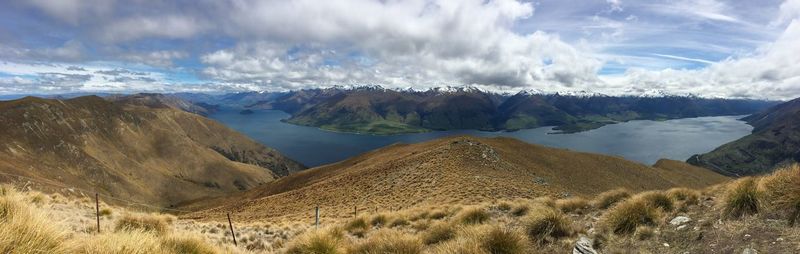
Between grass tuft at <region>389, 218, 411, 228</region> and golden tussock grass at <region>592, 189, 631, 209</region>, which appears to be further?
grass tuft at <region>389, 218, 411, 228</region>

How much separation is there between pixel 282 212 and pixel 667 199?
28225 mm

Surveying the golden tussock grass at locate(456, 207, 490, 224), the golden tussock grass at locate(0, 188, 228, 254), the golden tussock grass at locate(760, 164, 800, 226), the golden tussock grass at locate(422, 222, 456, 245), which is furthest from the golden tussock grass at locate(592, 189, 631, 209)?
the golden tussock grass at locate(0, 188, 228, 254)

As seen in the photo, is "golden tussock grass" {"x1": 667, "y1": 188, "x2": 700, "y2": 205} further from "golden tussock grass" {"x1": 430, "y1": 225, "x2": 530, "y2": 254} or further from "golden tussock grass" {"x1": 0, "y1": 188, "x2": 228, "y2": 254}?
"golden tussock grass" {"x1": 0, "y1": 188, "x2": 228, "y2": 254}

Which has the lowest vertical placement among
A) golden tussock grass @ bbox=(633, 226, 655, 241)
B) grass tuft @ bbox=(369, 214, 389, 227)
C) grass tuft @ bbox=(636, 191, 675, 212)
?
grass tuft @ bbox=(369, 214, 389, 227)

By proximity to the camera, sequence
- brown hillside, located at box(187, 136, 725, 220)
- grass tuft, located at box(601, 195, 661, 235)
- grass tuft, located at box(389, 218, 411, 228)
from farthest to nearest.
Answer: brown hillside, located at box(187, 136, 725, 220)
grass tuft, located at box(389, 218, 411, 228)
grass tuft, located at box(601, 195, 661, 235)

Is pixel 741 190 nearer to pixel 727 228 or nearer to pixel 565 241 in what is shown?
pixel 727 228

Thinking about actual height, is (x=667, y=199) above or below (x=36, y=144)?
above

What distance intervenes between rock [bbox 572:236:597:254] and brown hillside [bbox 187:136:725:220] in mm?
19302

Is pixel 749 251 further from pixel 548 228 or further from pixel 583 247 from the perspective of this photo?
pixel 548 228

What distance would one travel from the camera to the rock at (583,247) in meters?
8.15

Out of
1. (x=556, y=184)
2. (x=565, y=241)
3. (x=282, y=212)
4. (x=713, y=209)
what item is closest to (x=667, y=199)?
(x=713, y=209)

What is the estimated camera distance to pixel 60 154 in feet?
491

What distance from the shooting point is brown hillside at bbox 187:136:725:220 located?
32094 millimetres

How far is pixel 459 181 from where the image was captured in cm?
3525
